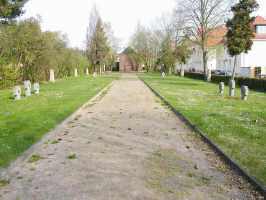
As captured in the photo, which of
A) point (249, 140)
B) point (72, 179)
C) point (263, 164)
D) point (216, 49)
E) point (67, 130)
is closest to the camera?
point (72, 179)

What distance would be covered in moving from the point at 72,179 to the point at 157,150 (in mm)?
2079

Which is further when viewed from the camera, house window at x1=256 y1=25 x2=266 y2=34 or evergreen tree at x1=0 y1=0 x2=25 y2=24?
house window at x1=256 y1=25 x2=266 y2=34

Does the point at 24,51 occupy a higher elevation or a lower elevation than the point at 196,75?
higher

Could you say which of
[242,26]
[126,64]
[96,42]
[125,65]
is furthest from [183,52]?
[125,65]

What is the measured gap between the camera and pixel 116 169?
4.29 metres

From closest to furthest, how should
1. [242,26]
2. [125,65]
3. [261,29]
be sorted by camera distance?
[242,26] → [261,29] → [125,65]

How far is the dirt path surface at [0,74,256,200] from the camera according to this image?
3.47m

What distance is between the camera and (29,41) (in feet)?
74.2

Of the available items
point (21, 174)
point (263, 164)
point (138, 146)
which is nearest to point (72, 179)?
point (21, 174)

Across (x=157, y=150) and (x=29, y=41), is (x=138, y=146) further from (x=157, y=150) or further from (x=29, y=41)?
(x=29, y=41)

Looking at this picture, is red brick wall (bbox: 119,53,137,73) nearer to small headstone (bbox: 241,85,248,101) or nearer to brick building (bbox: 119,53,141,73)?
brick building (bbox: 119,53,141,73)

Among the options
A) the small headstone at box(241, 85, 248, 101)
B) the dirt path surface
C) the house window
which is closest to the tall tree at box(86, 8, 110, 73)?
the house window

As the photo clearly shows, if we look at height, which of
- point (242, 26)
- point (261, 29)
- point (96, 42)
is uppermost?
point (261, 29)

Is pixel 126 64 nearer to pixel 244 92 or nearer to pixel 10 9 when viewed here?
pixel 10 9
